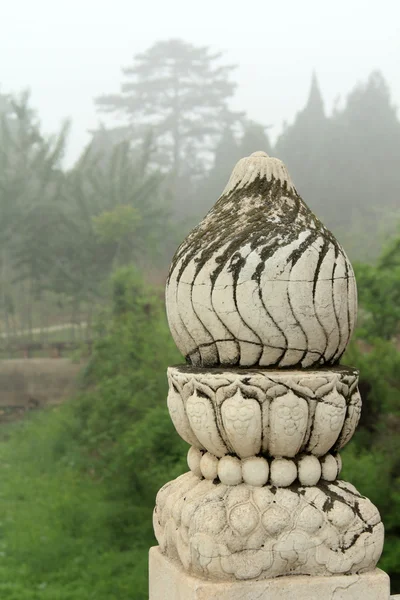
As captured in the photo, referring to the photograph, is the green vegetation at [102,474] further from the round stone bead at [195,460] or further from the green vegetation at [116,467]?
the round stone bead at [195,460]

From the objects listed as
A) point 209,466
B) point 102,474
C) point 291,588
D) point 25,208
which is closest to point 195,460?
point 209,466

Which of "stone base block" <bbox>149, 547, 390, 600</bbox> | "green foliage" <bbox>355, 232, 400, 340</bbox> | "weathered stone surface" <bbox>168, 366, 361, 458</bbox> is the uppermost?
"green foliage" <bbox>355, 232, 400, 340</bbox>

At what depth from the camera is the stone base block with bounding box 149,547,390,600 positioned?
79.8 inches

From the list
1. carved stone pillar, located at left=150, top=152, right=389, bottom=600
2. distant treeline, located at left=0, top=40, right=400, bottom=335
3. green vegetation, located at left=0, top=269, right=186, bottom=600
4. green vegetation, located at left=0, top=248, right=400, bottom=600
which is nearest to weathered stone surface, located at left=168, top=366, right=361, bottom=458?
carved stone pillar, located at left=150, top=152, right=389, bottom=600

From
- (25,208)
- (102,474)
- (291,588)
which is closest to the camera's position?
(291,588)

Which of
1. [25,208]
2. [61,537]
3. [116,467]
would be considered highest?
[25,208]

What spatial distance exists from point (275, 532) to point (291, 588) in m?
0.15

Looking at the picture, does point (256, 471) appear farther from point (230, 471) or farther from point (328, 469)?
point (328, 469)

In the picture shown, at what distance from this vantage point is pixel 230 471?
213cm

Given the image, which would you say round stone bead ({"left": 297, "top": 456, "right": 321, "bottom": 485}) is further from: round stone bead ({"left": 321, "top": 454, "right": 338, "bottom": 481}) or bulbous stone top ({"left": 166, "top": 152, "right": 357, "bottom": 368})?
bulbous stone top ({"left": 166, "top": 152, "right": 357, "bottom": 368})

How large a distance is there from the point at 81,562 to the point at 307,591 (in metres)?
5.47

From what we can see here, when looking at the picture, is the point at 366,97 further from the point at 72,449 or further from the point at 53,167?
the point at 72,449

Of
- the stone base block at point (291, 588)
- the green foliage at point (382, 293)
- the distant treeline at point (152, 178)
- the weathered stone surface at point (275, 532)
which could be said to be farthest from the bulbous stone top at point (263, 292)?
the distant treeline at point (152, 178)

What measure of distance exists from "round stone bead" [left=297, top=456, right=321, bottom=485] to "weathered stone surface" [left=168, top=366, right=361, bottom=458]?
0.03 m
